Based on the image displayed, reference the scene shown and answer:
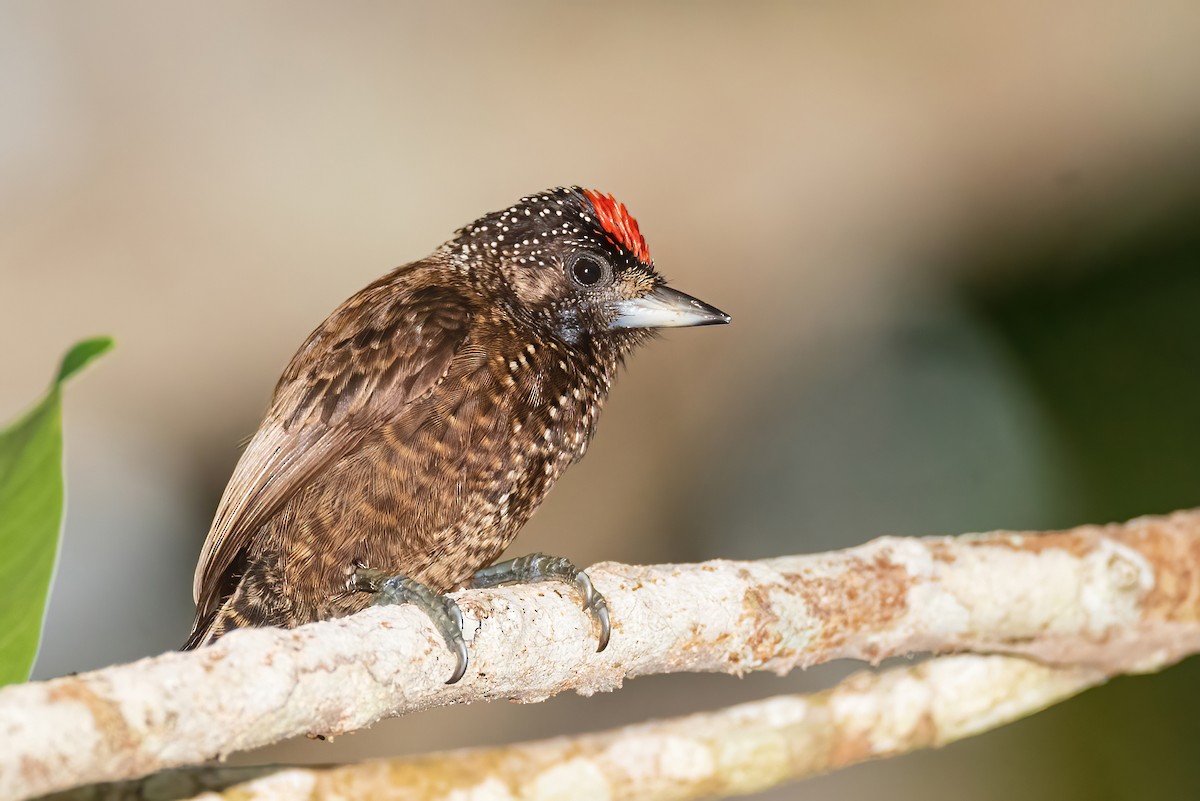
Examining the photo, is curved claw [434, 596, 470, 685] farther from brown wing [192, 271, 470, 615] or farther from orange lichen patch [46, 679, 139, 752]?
orange lichen patch [46, 679, 139, 752]

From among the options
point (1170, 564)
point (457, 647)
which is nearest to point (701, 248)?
point (1170, 564)

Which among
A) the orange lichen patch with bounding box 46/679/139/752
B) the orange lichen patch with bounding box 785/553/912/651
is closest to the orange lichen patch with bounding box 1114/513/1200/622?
the orange lichen patch with bounding box 785/553/912/651

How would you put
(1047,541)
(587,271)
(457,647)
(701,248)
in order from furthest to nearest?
(701,248) < (1047,541) < (587,271) < (457,647)

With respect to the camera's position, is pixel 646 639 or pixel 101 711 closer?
pixel 101 711

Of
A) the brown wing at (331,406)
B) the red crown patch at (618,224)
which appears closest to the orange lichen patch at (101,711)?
the brown wing at (331,406)

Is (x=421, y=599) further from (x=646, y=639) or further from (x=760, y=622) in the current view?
(x=760, y=622)

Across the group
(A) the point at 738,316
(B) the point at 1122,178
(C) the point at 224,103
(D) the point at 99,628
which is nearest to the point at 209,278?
(C) the point at 224,103

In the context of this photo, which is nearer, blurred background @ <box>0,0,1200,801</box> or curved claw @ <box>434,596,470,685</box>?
curved claw @ <box>434,596,470,685</box>
